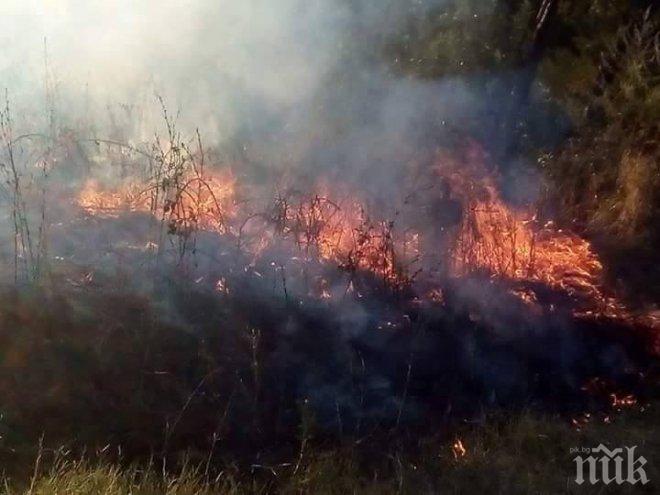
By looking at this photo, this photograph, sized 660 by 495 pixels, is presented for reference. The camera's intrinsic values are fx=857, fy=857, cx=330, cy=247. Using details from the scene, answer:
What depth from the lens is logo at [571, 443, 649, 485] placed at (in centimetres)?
355

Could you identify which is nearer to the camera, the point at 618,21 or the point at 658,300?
the point at 658,300

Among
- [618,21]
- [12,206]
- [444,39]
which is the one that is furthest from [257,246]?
[618,21]

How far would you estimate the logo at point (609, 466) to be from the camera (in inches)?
140

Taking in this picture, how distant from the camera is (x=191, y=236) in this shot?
4828 mm

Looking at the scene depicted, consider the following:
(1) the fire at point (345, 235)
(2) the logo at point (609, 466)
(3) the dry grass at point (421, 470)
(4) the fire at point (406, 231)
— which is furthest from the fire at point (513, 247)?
(2) the logo at point (609, 466)

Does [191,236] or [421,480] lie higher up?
[191,236]

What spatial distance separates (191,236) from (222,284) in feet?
1.28

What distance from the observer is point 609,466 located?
3.66m

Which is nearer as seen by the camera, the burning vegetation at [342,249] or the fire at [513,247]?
the burning vegetation at [342,249]

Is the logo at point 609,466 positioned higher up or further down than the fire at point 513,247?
further down

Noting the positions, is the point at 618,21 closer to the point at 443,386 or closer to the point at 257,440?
the point at 443,386

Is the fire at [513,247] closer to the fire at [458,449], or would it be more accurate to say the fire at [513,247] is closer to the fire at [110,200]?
the fire at [458,449]

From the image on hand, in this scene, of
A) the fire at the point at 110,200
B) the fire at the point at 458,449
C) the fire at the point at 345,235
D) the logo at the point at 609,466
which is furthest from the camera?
the fire at the point at 110,200

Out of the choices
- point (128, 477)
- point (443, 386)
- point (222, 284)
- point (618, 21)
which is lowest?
point (128, 477)
